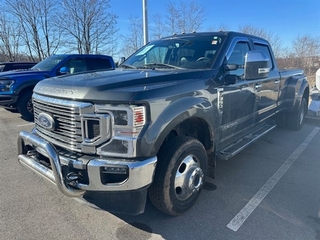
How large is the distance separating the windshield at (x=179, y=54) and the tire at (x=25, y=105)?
437 cm

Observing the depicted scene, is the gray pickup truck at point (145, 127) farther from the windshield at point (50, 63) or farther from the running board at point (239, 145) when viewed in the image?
the windshield at point (50, 63)

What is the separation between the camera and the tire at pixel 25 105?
6940mm

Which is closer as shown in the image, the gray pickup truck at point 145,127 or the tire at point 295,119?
the gray pickup truck at point 145,127

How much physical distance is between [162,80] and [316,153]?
12.3 feet

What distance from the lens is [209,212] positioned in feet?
9.08

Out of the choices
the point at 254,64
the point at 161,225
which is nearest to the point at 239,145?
the point at 254,64

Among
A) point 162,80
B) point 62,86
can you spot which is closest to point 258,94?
point 162,80

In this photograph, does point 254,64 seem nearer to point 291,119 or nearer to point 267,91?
point 267,91

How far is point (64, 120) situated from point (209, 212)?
6.01 feet

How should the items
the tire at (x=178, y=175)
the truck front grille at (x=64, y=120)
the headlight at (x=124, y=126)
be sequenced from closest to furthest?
the headlight at (x=124, y=126) < the truck front grille at (x=64, y=120) < the tire at (x=178, y=175)

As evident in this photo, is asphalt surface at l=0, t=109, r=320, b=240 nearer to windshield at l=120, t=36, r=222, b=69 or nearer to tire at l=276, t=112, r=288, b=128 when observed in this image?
windshield at l=120, t=36, r=222, b=69

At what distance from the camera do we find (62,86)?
236 centimetres

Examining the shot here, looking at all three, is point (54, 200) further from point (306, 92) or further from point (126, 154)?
point (306, 92)

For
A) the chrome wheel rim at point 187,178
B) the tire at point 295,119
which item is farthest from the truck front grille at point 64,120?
the tire at point 295,119
